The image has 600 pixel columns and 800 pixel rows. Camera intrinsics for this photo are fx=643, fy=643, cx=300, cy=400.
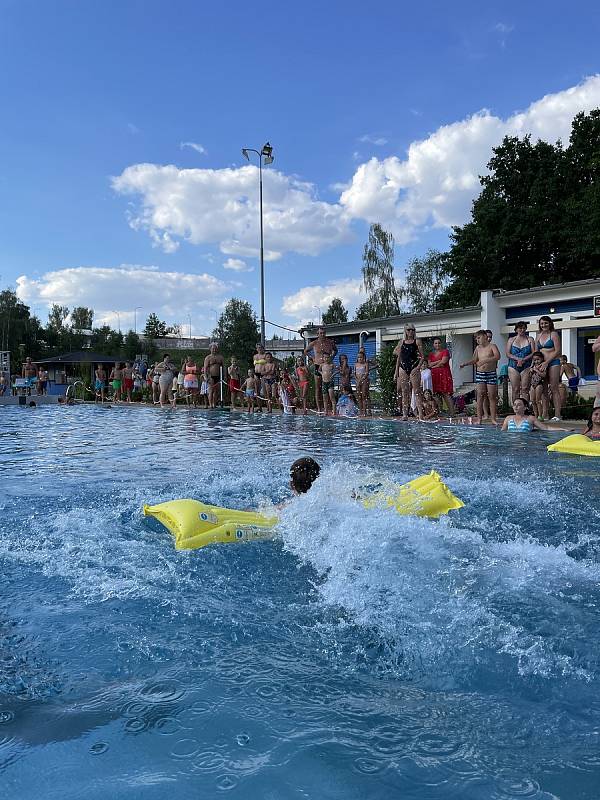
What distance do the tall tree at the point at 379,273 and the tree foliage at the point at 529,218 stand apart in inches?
544

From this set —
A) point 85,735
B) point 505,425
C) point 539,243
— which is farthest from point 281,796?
point 539,243

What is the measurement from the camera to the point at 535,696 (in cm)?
256

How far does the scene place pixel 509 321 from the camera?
25.1m

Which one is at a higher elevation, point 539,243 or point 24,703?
point 539,243

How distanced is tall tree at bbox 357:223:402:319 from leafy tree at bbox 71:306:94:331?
60.8 meters

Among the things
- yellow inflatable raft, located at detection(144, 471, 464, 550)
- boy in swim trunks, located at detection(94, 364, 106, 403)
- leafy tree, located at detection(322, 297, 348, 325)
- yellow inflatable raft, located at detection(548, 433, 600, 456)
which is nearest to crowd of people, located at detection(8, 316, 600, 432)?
yellow inflatable raft, located at detection(548, 433, 600, 456)

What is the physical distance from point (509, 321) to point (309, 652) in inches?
943

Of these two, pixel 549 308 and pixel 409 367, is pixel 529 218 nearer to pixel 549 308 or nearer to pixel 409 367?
pixel 549 308

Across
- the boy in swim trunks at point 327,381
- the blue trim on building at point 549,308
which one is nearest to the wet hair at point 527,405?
the boy in swim trunks at point 327,381

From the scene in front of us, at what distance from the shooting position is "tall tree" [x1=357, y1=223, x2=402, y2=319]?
47.5 meters

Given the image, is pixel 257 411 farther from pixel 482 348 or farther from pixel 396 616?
pixel 396 616

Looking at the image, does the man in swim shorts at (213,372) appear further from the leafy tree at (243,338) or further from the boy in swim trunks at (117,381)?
the leafy tree at (243,338)

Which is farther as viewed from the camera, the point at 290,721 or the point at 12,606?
the point at 12,606

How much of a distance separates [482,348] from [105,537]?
28.2 feet
